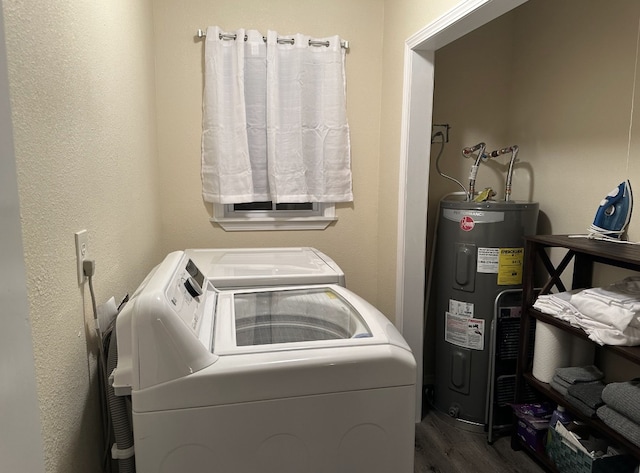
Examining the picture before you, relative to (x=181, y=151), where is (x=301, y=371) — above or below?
below

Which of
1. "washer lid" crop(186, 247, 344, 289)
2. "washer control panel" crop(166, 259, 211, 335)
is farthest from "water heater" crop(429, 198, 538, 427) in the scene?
"washer control panel" crop(166, 259, 211, 335)

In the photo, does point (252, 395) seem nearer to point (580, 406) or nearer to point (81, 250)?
point (81, 250)

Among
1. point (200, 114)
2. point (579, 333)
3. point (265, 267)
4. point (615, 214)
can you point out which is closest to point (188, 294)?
point (265, 267)

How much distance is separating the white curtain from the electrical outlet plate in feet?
4.31

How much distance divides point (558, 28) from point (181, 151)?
2163 mm

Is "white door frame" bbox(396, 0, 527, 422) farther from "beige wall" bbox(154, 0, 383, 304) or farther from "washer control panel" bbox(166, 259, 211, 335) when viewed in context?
"washer control panel" bbox(166, 259, 211, 335)

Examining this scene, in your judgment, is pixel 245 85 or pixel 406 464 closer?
pixel 406 464

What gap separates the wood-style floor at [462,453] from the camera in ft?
6.72

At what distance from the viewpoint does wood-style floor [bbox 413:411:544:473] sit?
2049mm

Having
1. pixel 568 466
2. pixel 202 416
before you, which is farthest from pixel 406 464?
pixel 568 466

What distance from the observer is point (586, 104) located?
213 centimetres

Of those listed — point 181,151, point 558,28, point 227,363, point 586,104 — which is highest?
point 558,28

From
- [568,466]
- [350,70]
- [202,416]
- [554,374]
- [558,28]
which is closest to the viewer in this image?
[202,416]

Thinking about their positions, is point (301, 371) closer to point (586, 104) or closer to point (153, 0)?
point (586, 104)
